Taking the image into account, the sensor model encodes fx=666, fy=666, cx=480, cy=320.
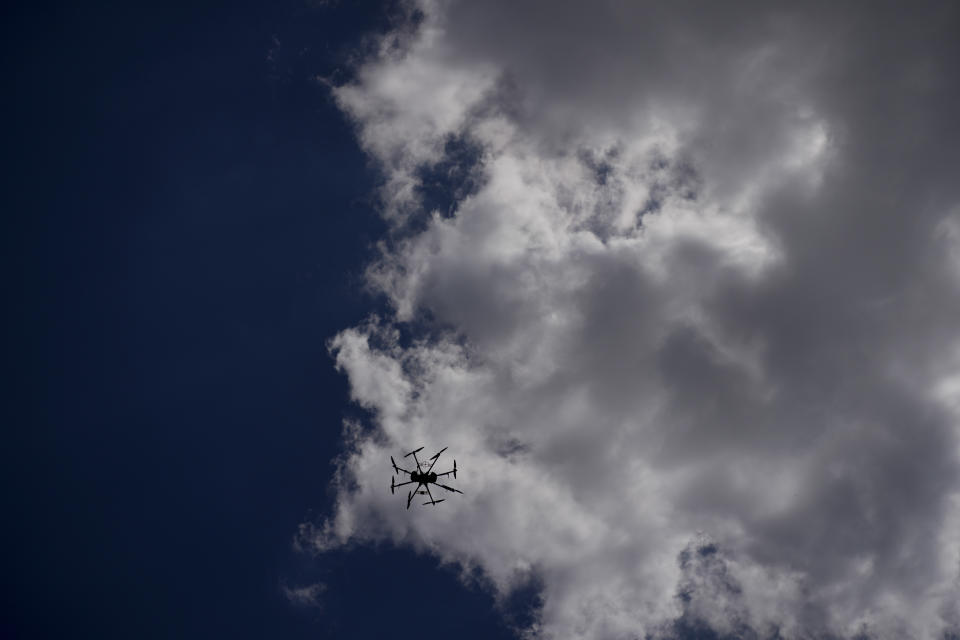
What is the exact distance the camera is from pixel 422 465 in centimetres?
9394
